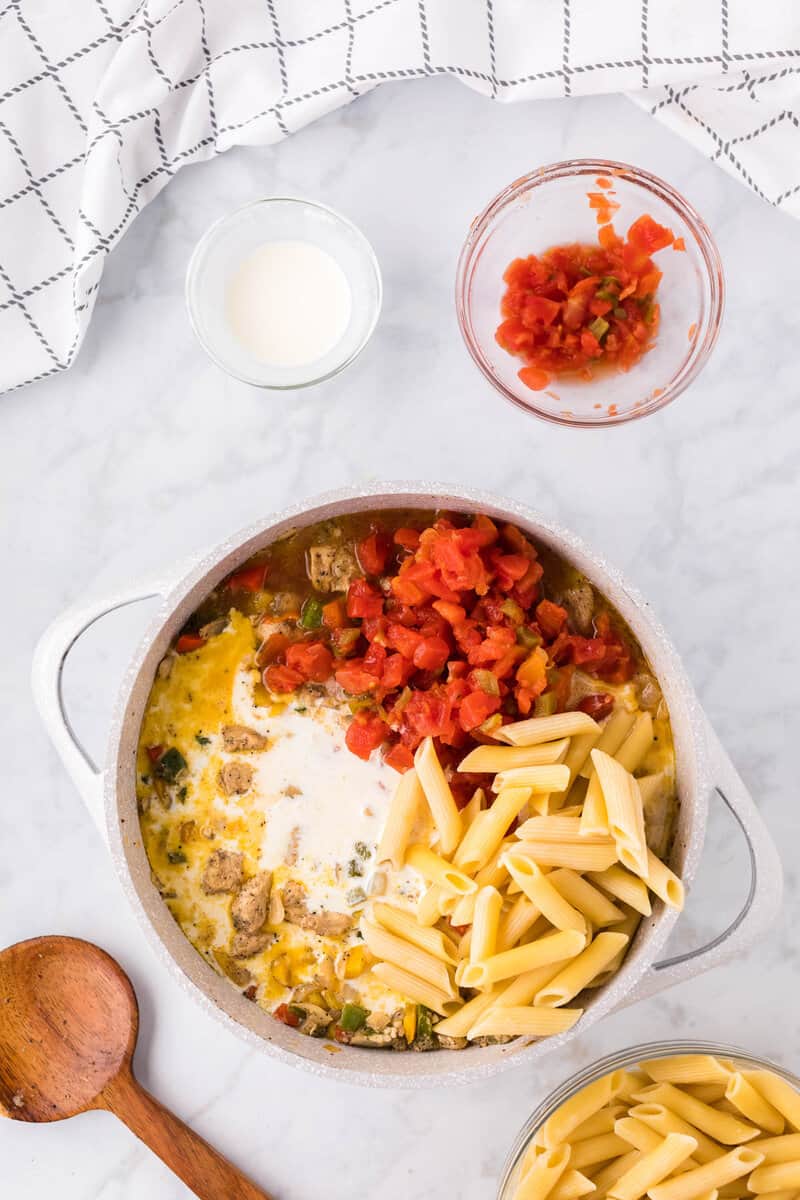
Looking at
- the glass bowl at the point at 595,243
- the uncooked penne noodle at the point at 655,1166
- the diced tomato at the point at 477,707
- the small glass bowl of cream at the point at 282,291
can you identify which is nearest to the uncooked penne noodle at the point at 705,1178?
the uncooked penne noodle at the point at 655,1166

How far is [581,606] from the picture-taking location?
2.20m

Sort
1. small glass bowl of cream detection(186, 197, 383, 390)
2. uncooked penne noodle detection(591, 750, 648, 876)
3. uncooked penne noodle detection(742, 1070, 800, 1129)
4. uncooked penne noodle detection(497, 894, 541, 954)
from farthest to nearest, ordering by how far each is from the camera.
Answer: small glass bowl of cream detection(186, 197, 383, 390) < uncooked penne noodle detection(742, 1070, 800, 1129) < uncooked penne noodle detection(497, 894, 541, 954) < uncooked penne noodle detection(591, 750, 648, 876)

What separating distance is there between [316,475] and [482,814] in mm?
806

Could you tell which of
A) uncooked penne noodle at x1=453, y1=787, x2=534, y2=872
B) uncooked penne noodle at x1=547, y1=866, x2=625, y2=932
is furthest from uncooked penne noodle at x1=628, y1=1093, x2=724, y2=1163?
uncooked penne noodle at x1=453, y1=787, x2=534, y2=872

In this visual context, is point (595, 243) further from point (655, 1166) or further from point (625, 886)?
point (655, 1166)

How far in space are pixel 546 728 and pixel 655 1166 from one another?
830 millimetres

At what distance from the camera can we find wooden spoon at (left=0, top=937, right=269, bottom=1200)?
238 cm

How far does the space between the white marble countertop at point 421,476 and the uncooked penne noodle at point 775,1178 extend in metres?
0.31

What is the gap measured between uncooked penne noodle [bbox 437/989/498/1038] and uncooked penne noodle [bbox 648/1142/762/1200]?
0.46m

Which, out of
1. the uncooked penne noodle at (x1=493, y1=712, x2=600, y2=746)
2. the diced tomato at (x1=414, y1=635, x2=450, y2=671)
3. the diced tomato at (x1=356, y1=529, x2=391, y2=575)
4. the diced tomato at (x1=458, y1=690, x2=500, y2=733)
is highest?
the diced tomato at (x1=356, y1=529, x2=391, y2=575)

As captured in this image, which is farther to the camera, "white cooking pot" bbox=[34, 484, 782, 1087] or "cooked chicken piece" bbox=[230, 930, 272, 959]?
"cooked chicken piece" bbox=[230, 930, 272, 959]

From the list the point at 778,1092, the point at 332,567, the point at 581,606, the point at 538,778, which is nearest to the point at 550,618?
the point at 581,606

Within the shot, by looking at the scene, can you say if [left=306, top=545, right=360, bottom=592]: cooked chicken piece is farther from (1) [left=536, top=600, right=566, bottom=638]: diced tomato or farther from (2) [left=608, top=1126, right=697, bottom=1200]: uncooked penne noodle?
(2) [left=608, top=1126, right=697, bottom=1200]: uncooked penne noodle

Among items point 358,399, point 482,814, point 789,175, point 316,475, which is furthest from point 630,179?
point 482,814
